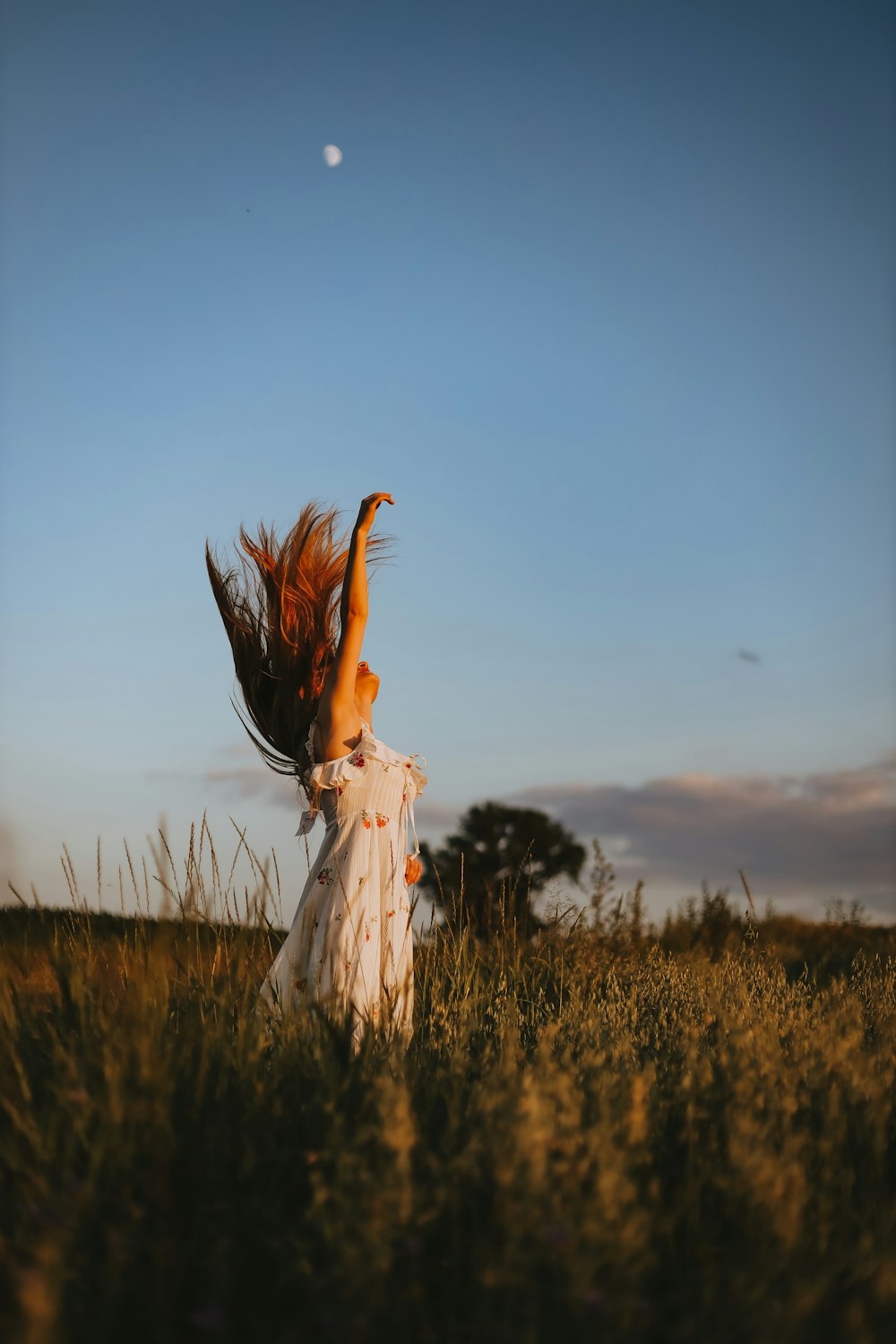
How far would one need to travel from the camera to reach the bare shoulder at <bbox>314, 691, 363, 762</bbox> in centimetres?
584

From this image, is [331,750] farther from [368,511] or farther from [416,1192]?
[416,1192]

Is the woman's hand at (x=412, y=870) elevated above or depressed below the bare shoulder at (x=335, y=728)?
below

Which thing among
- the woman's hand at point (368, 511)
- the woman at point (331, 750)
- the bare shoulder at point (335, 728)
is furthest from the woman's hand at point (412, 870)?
the woman's hand at point (368, 511)

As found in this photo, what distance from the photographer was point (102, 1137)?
2504mm

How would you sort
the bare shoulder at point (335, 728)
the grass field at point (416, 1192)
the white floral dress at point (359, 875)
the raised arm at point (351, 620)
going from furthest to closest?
1. the bare shoulder at point (335, 728)
2. the raised arm at point (351, 620)
3. the white floral dress at point (359, 875)
4. the grass field at point (416, 1192)

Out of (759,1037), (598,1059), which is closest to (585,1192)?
(598,1059)

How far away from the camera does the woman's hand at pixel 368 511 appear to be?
5.62m

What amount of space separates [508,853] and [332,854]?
75.1 ft

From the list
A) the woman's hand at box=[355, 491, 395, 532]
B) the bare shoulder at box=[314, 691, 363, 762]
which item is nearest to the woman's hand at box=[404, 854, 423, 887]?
the bare shoulder at box=[314, 691, 363, 762]

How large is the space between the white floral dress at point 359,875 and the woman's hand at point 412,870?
39 millimetres

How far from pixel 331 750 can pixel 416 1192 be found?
365 cm

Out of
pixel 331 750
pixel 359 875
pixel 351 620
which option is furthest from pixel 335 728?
pixel 359 875

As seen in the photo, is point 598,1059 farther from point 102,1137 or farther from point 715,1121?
point 102,1137

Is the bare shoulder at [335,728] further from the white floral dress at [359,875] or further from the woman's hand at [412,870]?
the woman's hand at [412,870]
